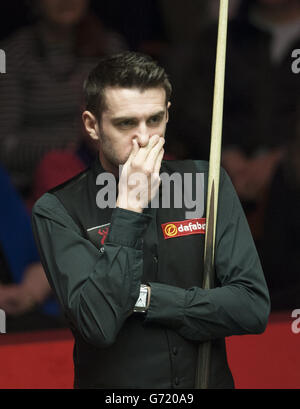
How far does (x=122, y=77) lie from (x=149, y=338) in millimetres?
807

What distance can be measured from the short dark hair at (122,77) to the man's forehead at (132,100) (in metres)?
0.01

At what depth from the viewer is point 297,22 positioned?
446 cm

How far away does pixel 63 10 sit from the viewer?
400 centimetres

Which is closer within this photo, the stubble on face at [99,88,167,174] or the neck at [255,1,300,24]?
the stubble on face at [99,88,167,174]

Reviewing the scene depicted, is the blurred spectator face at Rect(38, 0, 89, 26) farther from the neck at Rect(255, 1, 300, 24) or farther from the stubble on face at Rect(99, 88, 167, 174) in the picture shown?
the stubble on face at Rect(99, 88, 167, 174)

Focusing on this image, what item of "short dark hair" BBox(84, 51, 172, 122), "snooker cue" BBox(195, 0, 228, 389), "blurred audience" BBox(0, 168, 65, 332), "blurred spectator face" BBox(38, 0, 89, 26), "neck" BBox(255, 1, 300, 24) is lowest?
"blurred audience" BBox(0, 168, 65, 332)

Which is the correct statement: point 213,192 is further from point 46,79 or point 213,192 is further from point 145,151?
point 46,79

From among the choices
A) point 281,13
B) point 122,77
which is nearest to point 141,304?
point 122,77

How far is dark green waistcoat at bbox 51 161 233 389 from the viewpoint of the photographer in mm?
2277

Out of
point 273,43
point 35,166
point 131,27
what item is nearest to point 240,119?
point 273,43

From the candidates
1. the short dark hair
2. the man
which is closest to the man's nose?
the man

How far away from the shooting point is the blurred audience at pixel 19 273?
13.4 ft

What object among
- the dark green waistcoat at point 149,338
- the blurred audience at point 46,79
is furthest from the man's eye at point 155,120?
the blurred audience at point 46,79

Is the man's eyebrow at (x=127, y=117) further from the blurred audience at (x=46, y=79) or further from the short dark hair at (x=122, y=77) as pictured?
the blurred audience at (x=46, y=79)
